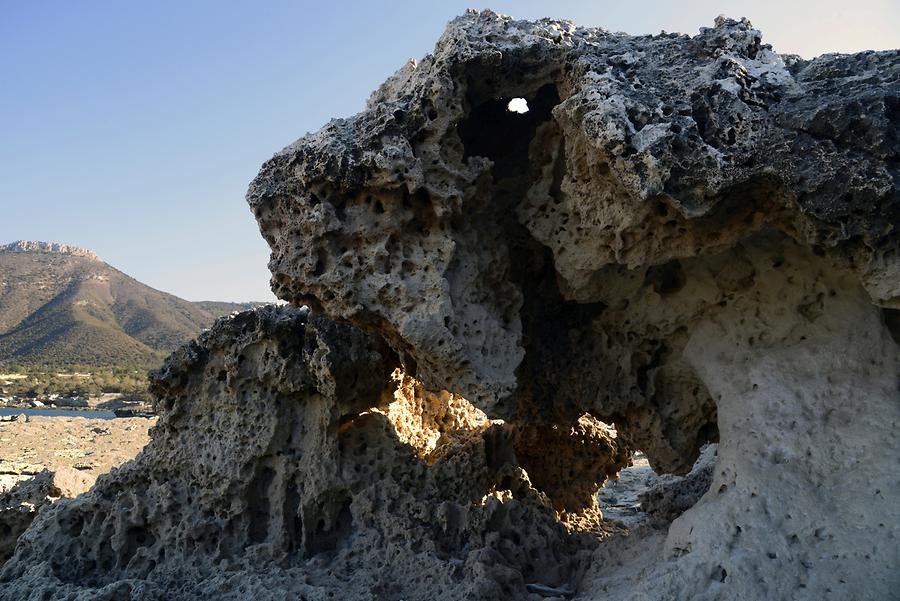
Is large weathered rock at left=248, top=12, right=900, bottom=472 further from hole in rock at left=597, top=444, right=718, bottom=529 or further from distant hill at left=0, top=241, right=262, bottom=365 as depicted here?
Result: distant hill at left=0, top=241, right=262, bottom=365

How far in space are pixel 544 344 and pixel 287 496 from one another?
272cm

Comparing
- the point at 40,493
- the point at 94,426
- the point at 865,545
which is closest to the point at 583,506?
the point at 865,545

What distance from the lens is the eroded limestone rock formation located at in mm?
3930

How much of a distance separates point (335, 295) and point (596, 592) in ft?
9.31

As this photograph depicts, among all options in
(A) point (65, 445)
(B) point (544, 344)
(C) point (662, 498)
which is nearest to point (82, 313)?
(A) point (65, 445)

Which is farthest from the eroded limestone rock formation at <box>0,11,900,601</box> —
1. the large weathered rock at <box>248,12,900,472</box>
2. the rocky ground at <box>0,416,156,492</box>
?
the rocky ground at <box>0,416,156,492</box>

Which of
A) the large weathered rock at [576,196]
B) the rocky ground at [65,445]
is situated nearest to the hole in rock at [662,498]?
the large weathered rock at [576,196]

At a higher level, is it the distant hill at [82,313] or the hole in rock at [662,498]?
the distant hill at [82,313]

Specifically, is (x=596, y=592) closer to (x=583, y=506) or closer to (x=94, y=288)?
(x=583, y=506)

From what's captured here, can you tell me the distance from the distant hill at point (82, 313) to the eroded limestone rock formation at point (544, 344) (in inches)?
2128

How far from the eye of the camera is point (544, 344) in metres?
6.34

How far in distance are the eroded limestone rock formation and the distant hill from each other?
177ft

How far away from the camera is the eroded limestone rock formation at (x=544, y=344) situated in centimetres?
393

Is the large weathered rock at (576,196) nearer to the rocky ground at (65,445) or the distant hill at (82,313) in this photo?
the rocky ground at (65,445)
